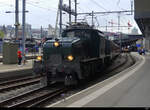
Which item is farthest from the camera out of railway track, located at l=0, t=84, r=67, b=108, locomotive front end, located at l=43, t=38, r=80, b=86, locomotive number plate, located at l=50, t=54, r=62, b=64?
locomotive number plate, located at l=50, t=54, r=62, b=64

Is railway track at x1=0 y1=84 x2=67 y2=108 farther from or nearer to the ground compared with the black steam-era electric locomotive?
nearer to the ground

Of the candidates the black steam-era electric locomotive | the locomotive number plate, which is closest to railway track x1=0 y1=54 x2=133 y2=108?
the black steam-era electric locomotive

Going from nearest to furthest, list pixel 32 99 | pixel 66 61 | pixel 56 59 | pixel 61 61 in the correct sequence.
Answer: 1. pixel 32 99
2. pixel 66 61
3. pixel 61 61
4. pixel 56 59

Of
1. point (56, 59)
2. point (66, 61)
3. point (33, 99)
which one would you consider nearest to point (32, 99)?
point (33, 99)

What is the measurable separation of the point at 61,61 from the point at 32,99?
303 centimetres

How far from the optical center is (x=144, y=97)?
823 centimetres

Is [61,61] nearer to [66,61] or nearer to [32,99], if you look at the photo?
[66,61]

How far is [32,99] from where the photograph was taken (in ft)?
31.3

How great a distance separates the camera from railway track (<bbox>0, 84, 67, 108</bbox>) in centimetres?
887

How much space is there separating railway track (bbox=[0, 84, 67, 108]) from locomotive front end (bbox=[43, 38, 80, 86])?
0.69 metres

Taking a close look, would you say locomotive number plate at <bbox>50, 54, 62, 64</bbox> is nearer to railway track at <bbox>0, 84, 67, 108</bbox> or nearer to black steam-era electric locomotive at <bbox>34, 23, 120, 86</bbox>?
black steam-era electric locomotive at <bbox>34, 23, 120, 86</bbox>

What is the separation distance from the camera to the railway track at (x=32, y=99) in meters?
8.87

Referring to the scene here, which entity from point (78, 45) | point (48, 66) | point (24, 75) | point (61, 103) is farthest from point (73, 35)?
point (61, 103)

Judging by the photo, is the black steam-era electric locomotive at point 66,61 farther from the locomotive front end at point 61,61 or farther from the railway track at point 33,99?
the railway track at point 33,99
